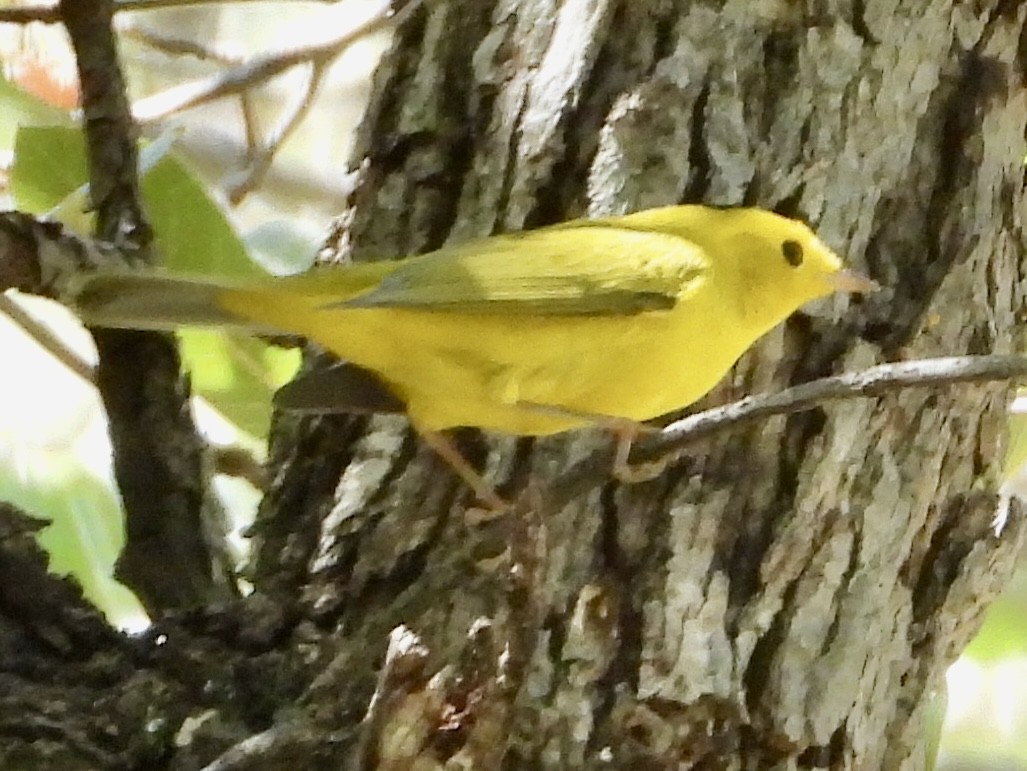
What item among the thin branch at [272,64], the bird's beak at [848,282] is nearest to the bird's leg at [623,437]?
the bird's beak at [848,282]

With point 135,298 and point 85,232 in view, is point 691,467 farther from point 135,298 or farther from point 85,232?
point 85,232

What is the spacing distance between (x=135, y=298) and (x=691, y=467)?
19.6 inches

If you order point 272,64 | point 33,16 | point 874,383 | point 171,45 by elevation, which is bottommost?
point 874,383

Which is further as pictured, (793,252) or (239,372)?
(239,372)

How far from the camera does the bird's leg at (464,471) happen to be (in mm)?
1086

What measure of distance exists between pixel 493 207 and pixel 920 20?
477 millimetres

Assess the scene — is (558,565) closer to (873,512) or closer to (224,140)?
(873,512)

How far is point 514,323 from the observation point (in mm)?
1028

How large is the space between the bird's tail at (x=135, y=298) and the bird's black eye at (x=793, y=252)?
50 cm

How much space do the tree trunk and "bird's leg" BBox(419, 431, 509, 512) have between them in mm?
21

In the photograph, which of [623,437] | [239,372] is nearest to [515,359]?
[623,437]

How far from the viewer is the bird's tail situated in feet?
3.02

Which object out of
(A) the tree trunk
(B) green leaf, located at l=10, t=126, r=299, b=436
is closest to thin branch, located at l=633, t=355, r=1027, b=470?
(A) the tree trunk

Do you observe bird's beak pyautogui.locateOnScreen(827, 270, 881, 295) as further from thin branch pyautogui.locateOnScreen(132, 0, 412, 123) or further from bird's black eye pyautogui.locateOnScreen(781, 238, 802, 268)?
thin branch pyautogui.locateOnScreen(132, 0, 412, 123)
